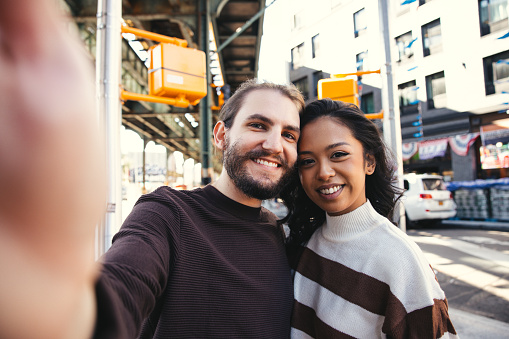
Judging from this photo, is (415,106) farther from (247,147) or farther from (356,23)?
(247,147)

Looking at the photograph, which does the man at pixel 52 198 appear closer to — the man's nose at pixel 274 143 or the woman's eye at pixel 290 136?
the man's nose at pixel 274 143

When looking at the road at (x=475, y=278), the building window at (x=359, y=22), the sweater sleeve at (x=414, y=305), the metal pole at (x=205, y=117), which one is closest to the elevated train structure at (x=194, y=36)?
the metal pole at (x=205, y=117)

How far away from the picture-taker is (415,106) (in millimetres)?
17469

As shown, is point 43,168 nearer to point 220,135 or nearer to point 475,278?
point 220,135

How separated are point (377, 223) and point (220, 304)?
0.89 m

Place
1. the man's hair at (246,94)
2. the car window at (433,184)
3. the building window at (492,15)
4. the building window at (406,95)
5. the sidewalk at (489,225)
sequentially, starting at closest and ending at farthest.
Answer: the man's hair at (246,94) → the sidewalk at (489,225) → the car window at (433,184) → the building window at (492,15) → the building window at (406,95)

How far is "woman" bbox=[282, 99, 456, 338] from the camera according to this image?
133cm

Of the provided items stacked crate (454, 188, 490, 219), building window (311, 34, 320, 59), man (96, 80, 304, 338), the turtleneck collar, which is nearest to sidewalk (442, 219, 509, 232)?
stacked crate (454, 188, 490, 219)

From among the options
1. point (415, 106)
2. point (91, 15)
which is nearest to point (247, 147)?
point (91, 15)

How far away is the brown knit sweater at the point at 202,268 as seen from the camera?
113 cm

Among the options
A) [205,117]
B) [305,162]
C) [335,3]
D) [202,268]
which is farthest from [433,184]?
[202,268]

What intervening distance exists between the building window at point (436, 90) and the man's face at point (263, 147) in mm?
17930

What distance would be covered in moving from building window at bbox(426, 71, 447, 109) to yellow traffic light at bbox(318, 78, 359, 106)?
1595 cm

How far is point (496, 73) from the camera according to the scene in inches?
583
